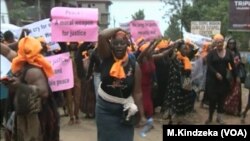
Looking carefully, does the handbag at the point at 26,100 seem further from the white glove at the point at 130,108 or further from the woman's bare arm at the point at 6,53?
the white glove at the point at 130,108

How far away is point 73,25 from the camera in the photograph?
8.49 meters

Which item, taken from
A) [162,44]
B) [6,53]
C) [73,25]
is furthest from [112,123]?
[162,44]

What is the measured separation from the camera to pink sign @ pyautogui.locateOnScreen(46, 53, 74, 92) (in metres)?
7.93

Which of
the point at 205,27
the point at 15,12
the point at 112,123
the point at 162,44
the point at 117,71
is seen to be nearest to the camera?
the point at 117,71

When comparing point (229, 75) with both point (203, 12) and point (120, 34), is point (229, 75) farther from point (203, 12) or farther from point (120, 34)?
point (203, 12)

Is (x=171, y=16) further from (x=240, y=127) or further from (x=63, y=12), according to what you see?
(x=240, y=127)

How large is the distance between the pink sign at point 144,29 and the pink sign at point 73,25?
2668mm

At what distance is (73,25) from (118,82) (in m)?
3.57

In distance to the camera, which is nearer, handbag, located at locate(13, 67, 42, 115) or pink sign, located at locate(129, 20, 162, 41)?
handbag, located at locate(13, 67, 42, 115)

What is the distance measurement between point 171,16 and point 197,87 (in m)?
39.5

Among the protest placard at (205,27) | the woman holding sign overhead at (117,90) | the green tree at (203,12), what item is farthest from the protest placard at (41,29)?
the green tree at (203,12)

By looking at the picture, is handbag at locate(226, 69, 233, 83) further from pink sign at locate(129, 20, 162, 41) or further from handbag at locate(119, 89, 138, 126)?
handbag at locate(119, 89, 138, 126)

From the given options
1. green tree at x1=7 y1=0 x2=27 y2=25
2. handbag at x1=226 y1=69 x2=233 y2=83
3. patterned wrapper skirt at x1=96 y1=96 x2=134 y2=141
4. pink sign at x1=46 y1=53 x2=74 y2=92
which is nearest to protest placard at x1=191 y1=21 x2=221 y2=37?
handbag at x1=226 y1=69 x2=233 y2=83

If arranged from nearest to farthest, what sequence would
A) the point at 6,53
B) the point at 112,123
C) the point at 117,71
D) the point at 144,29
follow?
the point at 117,71 → the point at 112,123 → the point at 6,53 → the point at 144,29
